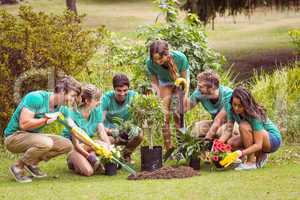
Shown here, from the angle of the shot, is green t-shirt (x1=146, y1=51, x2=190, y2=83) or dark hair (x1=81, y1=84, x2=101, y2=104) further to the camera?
green t-shirt (x1=146, y1=51, x2=190, y2=83)

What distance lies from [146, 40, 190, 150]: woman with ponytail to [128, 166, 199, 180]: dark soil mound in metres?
1.05

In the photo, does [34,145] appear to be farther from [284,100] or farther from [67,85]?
[284,100]

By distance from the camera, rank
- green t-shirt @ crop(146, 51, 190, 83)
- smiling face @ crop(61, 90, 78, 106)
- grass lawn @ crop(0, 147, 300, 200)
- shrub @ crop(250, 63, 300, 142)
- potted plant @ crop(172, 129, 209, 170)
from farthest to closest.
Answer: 1. shrub @ crop(250, 63, 300, 142)
2. green t-shirt @ crop(146, 51, 190, 83)
3. potted plant @ crop(172, 129, 209, 170)
4. smiling face @ crop(61, 90, 78, 106)
5. grass lawn @ crop(0, 147, 300, 200)

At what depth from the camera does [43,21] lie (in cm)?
1030

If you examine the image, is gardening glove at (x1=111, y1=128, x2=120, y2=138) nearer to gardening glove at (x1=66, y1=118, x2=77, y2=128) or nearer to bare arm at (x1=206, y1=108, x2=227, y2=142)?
gardening glove at (x1=66, y1=118, x2=77, y2=128)

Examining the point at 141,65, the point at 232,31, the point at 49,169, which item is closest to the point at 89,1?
the point at 232,31

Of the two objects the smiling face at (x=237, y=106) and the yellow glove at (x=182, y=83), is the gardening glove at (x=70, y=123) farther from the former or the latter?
the smiling face at (x=237, y=106)

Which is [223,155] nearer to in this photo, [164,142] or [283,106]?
[164,142]

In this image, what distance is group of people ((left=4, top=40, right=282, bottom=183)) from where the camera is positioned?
7.48 meters

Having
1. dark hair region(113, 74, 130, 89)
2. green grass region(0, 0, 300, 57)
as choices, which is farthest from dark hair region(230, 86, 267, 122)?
green grass region(0, 0, 300, 57)

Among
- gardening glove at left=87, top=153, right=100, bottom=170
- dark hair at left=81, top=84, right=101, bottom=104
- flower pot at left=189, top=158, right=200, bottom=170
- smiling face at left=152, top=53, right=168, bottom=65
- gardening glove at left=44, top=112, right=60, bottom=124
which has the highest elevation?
smiling face at left=152, top=53, right=168, bottom=65

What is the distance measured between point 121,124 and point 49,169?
0.94 m

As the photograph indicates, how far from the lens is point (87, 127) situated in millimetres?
8133

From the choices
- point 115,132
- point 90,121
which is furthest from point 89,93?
Result: point 115,132
